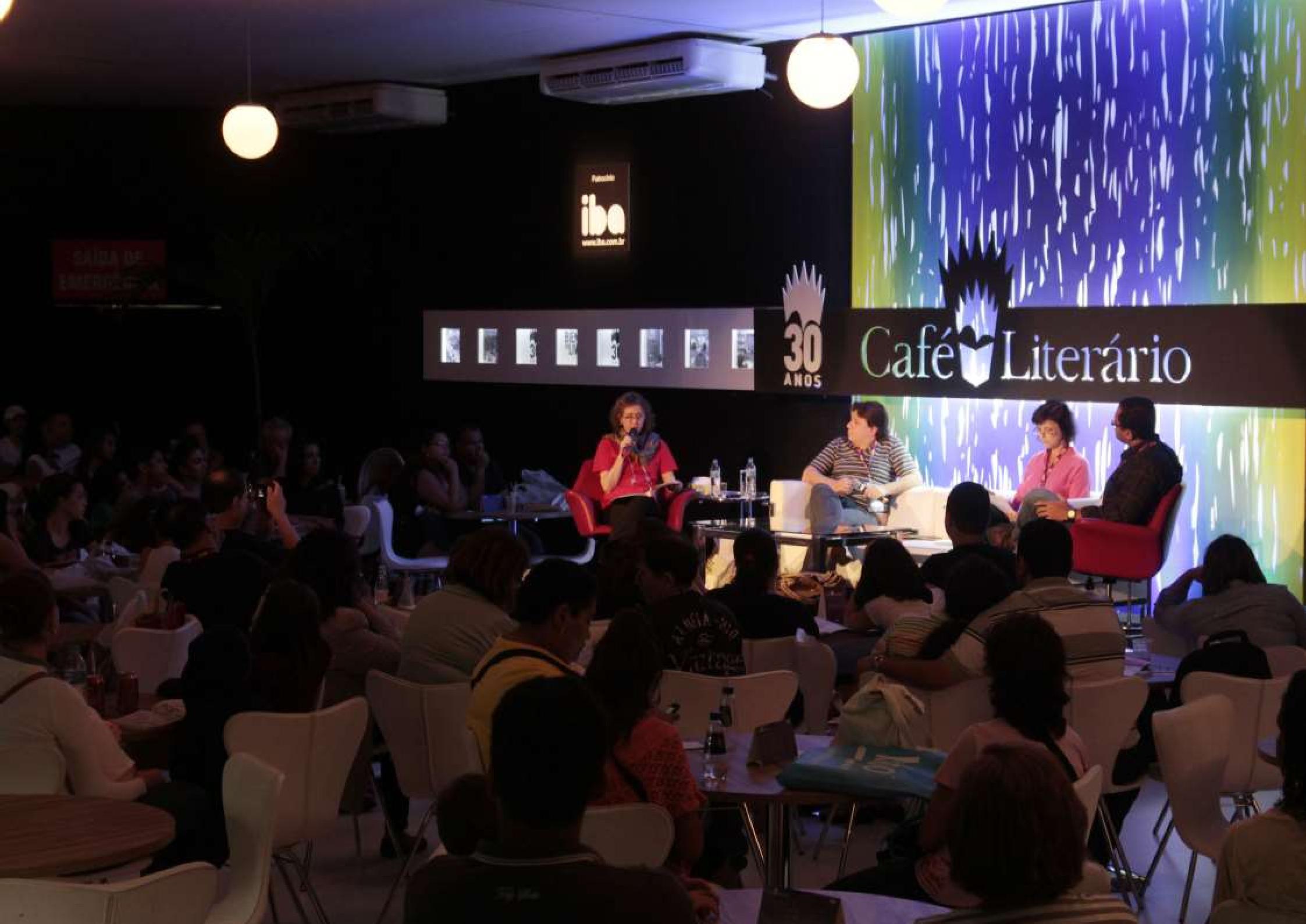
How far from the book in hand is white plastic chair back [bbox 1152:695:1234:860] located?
6.56 ft

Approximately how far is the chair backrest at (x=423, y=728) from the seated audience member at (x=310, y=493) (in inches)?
204

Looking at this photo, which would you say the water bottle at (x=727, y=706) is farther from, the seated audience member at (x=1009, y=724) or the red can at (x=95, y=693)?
the red can at (x=95, y=693)

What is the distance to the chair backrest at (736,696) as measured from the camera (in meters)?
5.18

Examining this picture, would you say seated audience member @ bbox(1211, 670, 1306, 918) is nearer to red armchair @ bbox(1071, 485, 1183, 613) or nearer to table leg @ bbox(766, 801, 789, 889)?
table leg @ bbox(766, 801, 789, 889)

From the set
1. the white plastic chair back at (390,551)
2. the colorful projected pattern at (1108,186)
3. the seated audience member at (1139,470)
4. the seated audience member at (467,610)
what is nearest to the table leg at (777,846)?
the seated audience member at (467,610)

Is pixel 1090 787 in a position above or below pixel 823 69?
below

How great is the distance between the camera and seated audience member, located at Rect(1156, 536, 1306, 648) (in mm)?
6055

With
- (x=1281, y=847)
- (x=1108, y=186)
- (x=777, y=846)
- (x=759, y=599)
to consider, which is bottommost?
(x=777, y=846)

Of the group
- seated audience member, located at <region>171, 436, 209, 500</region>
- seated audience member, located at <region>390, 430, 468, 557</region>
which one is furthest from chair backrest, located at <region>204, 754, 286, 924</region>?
seated audience member, located at <region>171, 436, 209, 500</region>

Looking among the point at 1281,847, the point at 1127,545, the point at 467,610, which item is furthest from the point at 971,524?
the point at 1281,847

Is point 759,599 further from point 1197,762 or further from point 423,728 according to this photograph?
point 1197,762

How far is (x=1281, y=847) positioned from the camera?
3225 mm

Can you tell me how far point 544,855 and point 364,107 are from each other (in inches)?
465

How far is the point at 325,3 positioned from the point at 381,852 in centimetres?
602
